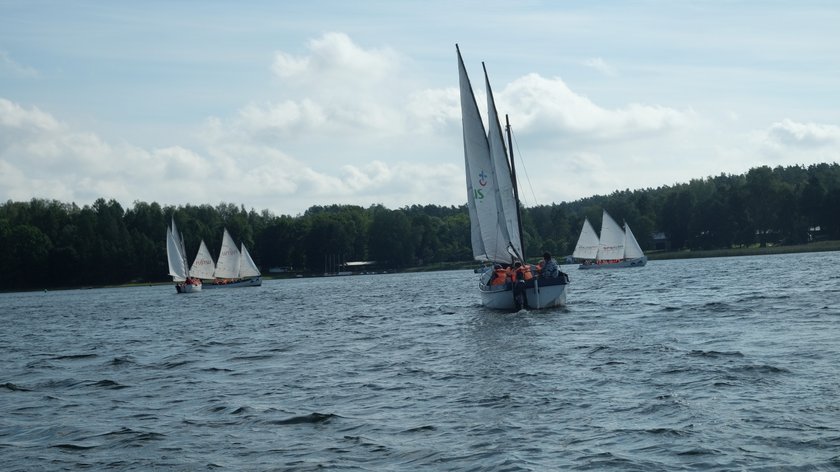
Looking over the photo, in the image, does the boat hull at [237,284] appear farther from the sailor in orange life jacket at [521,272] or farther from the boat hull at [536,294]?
the sailor in orange life jacket at [521,272]

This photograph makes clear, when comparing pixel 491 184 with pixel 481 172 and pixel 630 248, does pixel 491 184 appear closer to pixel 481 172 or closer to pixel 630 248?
pixel 481 172

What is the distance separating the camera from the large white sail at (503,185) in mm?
49438

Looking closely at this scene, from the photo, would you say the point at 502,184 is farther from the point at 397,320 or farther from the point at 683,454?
the point at 683,454

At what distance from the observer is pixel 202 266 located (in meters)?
125

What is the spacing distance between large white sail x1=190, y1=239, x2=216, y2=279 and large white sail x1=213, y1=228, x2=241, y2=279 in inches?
35.8

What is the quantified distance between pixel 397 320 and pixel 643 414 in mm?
32008

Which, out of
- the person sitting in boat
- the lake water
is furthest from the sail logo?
the lake water

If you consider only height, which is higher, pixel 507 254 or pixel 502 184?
pixel 502 184

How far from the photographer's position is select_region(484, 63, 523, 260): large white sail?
1946 inches

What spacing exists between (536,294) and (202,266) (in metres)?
86.1

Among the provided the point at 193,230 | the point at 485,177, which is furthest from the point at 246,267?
the point at 485,177

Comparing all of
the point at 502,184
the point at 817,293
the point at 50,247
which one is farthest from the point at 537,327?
the point at 50,247

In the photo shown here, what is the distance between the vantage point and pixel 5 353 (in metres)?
40.8

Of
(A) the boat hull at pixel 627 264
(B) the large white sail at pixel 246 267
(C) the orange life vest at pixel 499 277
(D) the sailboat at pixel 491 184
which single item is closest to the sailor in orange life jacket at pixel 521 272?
(C) the orange life vest at pixel 499 277
